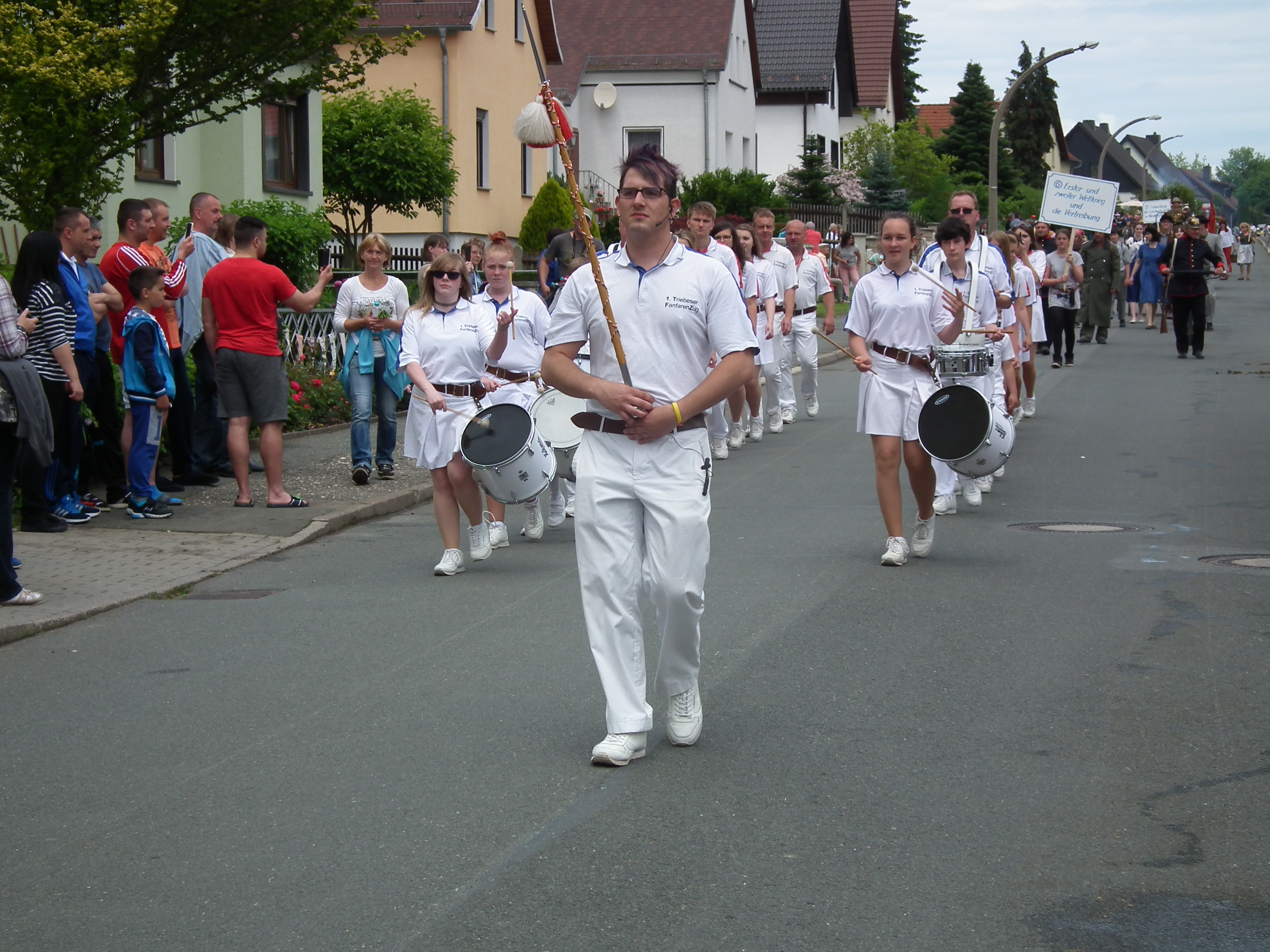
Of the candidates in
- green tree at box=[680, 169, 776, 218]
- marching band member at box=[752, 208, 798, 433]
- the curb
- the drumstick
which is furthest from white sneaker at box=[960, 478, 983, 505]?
green tree at box=[680, 169, 776, 218]

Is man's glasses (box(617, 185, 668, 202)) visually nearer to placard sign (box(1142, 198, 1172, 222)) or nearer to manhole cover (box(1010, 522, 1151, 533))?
manhole cover (box(1010, 522, 1151, 533))

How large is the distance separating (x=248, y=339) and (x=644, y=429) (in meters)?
6.53

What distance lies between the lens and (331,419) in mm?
15820

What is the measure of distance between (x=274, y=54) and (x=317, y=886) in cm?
1123

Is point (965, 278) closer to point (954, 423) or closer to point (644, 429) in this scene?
point (954, 423)

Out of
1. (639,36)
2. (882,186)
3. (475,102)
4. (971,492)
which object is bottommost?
(971,492)

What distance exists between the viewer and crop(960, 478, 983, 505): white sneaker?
1100 cm

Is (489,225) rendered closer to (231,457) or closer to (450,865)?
(231,457)

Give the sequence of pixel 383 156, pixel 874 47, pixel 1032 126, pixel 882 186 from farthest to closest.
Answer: pixel 1032 126
pixel 874 47
pixel 882 186
pixel 383 156

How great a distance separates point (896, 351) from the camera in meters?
8.95

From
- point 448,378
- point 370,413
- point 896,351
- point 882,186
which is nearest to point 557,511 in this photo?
point 448,378

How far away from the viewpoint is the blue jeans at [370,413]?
12289 millimetres

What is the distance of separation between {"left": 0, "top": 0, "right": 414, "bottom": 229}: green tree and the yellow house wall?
17702 millimetres

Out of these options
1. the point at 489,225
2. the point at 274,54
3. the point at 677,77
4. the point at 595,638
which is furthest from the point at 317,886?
the point at 677,77
